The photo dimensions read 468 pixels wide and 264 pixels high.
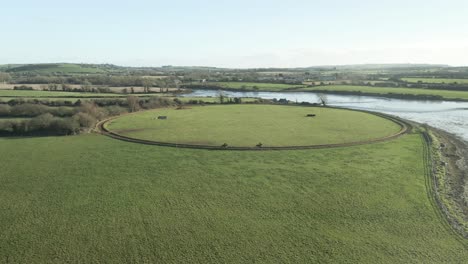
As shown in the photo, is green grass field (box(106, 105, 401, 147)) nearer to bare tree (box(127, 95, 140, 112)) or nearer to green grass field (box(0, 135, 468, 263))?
bare tree (box(127, 95, 140, 112))

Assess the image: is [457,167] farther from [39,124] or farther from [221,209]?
[39,124]

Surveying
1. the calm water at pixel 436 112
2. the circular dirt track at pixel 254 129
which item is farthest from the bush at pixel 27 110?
the calm water at pixel 436 112

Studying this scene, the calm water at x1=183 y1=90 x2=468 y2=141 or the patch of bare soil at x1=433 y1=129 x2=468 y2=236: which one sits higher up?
the calm water at x1=183 y1=90 x2=468 y2=141

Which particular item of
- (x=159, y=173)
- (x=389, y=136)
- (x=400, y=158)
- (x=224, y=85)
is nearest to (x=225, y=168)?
(x=159, y=173)

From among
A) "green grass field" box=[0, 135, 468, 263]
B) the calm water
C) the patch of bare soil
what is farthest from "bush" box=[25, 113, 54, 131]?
the calm water

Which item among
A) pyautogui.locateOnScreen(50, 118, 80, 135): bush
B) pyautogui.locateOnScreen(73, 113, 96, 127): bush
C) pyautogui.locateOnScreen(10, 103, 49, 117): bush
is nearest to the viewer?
pyautogui.locateOnScreen(50, 118, 80, 135): bush

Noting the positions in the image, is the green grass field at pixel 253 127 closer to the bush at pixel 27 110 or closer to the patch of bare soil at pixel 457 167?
the patch of bare soil at pixel 457 167
